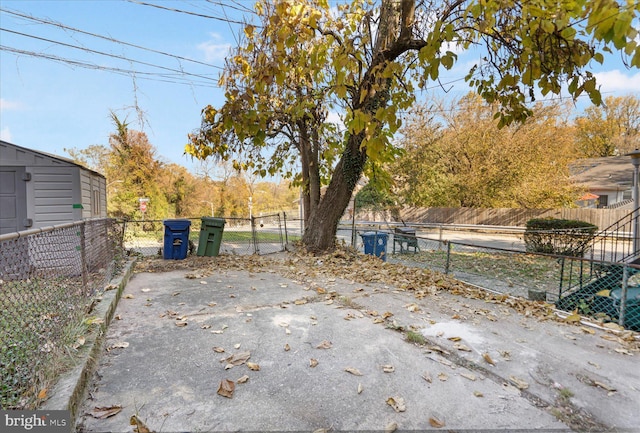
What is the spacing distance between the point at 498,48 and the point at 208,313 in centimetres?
576

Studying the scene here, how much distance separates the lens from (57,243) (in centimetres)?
349

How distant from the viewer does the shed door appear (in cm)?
718

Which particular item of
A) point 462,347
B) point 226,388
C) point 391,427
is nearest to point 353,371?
point 391,427

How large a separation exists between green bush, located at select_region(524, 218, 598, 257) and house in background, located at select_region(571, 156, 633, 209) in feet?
67.9

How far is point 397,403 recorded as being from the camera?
7.41ft

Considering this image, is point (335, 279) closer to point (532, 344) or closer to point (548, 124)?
point (532, 344)

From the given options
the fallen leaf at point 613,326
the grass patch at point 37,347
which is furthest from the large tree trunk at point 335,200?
the grass patch at point 37,347

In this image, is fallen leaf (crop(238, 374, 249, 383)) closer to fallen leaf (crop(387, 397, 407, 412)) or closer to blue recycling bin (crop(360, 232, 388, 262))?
fallen leaf (crop(387, 397, 407, 412))

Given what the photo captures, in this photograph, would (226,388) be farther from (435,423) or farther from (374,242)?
(374,242)

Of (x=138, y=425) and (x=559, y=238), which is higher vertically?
(x=559, y=238)

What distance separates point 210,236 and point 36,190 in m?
3.83

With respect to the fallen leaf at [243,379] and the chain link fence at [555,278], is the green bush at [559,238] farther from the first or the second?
the fallen leaf at [243,379]

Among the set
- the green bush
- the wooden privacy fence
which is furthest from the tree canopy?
the wooden privacy fence

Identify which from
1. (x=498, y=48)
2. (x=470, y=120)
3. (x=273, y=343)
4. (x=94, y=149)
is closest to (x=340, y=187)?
(x=498, y=48)
